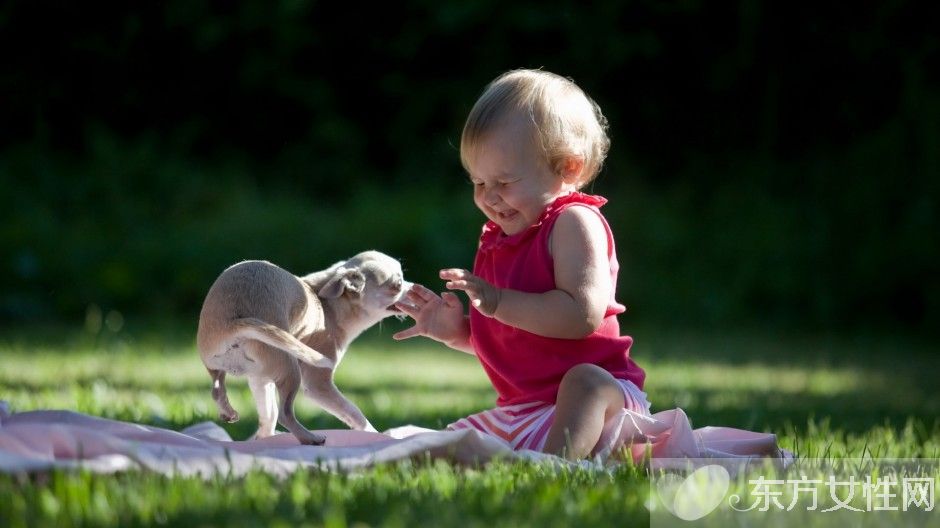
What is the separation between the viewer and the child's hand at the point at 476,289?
10.7ft

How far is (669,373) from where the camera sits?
649 centimetres

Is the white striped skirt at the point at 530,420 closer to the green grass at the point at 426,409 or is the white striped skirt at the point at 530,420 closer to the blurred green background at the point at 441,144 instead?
the green grass at the point at 426,409

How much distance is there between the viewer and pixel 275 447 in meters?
3.19

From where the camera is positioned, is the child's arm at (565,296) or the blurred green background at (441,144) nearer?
the child's arm at (565,296)

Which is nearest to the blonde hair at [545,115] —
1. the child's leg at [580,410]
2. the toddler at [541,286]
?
the toddler at [541,286]

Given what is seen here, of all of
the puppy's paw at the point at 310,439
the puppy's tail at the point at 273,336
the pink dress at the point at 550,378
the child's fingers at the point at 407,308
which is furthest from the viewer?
the child's fingers at the point at 407,308

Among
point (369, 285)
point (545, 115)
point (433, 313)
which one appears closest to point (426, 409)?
point (433, 313)

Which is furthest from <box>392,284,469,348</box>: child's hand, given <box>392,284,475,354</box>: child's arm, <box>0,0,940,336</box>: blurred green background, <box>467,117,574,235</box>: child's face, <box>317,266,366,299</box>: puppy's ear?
<box>0,0,940,336</box>: blurred green background

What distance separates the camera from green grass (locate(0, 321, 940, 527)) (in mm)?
2363

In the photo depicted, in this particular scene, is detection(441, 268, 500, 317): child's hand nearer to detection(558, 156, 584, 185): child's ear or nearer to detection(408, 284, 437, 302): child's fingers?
detection(408, 284, 437, 302): child's fingers

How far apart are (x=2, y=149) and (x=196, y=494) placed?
8.98 meters

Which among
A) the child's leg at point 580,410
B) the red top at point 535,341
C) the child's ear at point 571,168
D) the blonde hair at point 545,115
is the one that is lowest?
the child's leg at point 580,410

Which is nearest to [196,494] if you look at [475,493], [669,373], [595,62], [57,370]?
[475,493]

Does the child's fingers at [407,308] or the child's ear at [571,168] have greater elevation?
the child's ear at [571,168]
